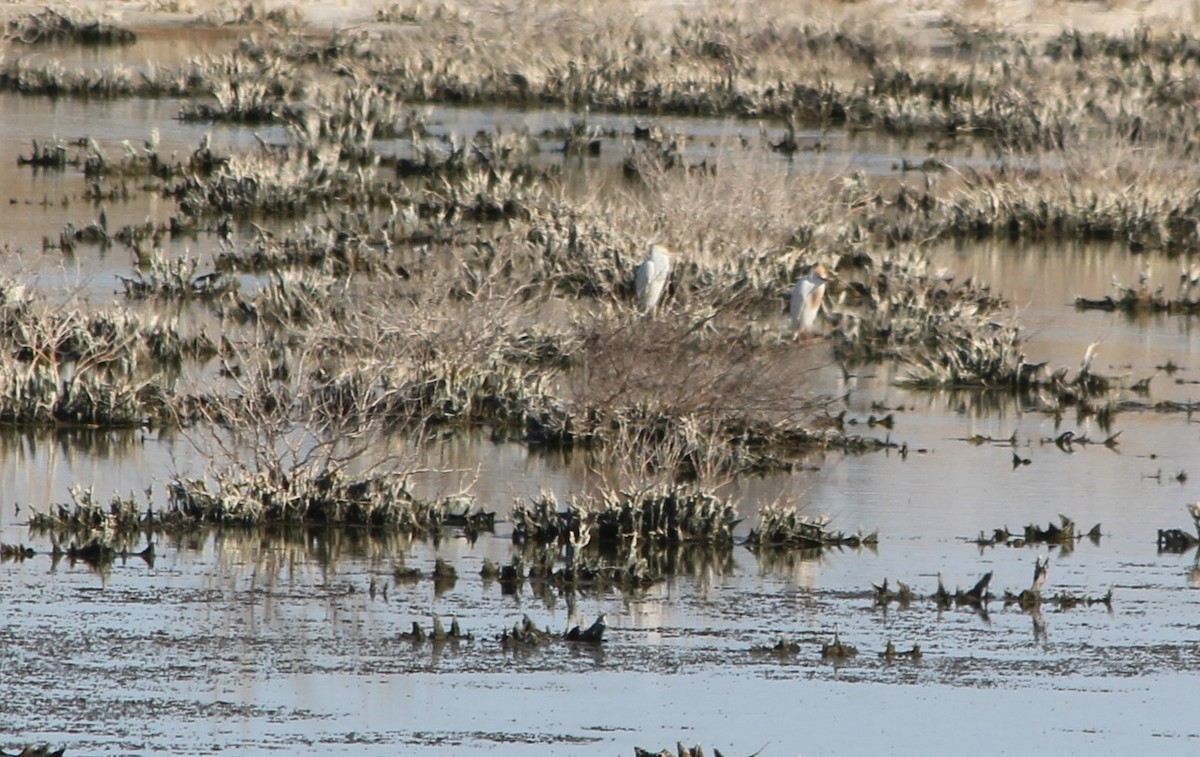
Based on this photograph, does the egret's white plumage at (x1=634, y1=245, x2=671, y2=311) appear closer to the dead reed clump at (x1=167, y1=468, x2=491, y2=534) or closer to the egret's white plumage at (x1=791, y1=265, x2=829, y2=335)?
the egret's white plumage at (x1=791, y1=265, x2=829, y2=335)

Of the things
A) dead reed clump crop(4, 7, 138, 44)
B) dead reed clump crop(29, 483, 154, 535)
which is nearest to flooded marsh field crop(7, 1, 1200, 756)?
dead reed clump crop(29, 483, 154, 535)

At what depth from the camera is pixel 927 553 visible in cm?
1096

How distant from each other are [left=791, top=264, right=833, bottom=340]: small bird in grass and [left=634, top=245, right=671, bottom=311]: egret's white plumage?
0.94m

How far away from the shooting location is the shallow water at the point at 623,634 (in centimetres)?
774

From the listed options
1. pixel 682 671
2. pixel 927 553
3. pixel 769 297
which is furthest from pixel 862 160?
pixel 682 671

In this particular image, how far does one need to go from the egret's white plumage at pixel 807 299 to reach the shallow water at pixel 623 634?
10.7 feet

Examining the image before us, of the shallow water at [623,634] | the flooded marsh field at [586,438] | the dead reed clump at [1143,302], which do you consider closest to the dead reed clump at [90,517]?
the flooded marsh field at [586,438]

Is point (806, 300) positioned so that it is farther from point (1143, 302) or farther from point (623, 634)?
point (623, 634)

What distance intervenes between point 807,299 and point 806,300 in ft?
0.06

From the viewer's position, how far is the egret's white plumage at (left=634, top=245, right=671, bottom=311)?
55.4ft

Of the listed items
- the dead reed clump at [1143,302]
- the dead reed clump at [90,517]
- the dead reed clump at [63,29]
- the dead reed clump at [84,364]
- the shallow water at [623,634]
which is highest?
the dead reed clump at [63,29]

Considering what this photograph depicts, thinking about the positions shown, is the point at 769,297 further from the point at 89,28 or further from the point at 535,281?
the point at 89,28

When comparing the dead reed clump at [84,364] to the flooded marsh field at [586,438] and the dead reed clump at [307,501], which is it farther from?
the dead reed clump at [307,501]

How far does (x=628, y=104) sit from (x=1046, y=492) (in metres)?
21.0
